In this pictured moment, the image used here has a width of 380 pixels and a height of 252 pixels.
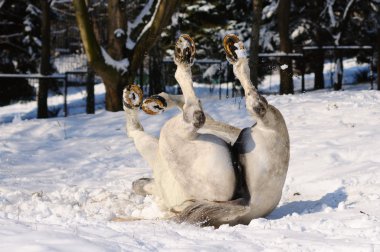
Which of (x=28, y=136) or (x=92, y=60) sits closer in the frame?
(x=28, y=136)

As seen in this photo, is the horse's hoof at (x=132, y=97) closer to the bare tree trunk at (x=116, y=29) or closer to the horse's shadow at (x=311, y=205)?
the horse's shadow at (x=311, y=205)

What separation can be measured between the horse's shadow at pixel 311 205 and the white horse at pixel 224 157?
9.3 inches

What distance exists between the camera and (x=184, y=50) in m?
4.72

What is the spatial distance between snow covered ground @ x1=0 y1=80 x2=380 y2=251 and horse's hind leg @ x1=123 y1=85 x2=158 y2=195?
0.47 ft

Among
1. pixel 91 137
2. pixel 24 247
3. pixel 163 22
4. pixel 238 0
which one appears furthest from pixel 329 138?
pixel 238 0

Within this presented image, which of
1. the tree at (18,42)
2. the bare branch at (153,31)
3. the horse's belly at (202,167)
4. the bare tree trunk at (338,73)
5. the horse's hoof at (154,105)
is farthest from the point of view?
the tree at (18,42)

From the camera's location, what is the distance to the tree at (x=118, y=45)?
12.6 m

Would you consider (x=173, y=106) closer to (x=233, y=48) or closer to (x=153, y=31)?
(x=233, y=48)

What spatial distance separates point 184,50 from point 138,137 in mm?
1422

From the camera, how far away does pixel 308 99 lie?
10.6 m

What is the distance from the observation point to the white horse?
4516 millimetres

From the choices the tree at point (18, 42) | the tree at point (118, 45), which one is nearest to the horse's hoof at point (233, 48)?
the tree at point (118, 45)

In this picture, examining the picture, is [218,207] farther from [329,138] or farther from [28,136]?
[28,136]

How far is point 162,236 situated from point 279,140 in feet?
4.80
